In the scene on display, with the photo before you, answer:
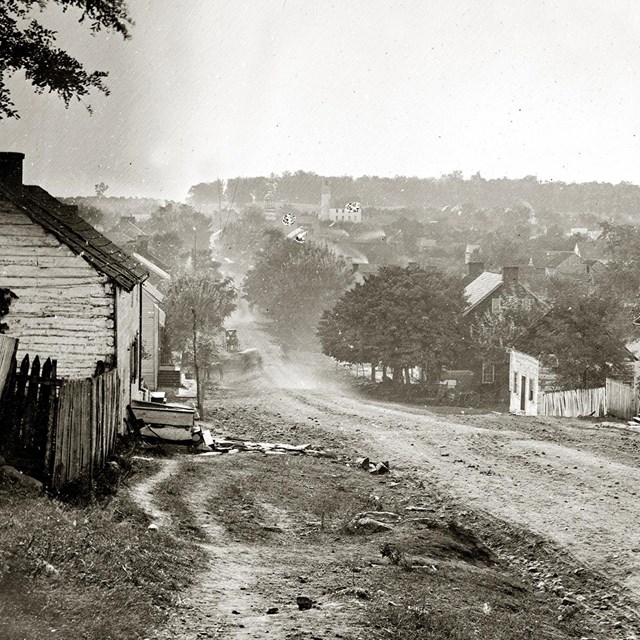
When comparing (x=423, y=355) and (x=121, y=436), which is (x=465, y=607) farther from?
(x=423, y=355)

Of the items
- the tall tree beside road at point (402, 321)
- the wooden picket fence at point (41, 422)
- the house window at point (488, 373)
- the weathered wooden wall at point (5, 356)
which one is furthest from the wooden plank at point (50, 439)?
the house window at point (488, 373)

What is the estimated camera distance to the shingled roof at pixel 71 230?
15.5 metres

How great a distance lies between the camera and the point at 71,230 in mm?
16734

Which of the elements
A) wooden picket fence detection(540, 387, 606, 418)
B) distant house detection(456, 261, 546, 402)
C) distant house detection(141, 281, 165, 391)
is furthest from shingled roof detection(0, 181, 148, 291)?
distant house detection(456, 261, 546, 402)

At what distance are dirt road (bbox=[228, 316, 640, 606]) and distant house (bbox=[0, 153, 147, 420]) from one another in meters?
7.32

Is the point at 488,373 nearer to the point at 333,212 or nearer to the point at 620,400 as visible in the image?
the point at 620,400

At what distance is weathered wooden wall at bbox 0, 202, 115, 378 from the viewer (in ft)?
51.4

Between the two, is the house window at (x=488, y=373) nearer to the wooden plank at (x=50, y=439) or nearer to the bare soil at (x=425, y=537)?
the bare soil at (x=425, y=537)

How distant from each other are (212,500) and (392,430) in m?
12.0

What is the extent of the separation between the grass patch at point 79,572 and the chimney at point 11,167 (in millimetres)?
9984

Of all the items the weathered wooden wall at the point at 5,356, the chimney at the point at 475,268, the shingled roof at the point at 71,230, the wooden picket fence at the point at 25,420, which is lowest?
the wooden picket fence at the point at 25,420

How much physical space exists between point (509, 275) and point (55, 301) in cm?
4343

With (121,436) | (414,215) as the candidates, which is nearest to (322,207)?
(414,215)

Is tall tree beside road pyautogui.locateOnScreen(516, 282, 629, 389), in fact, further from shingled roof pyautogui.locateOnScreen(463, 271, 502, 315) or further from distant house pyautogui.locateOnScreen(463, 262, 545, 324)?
shingled roof pyautogui.locateOnScreen(463, 271, 502, 315)
